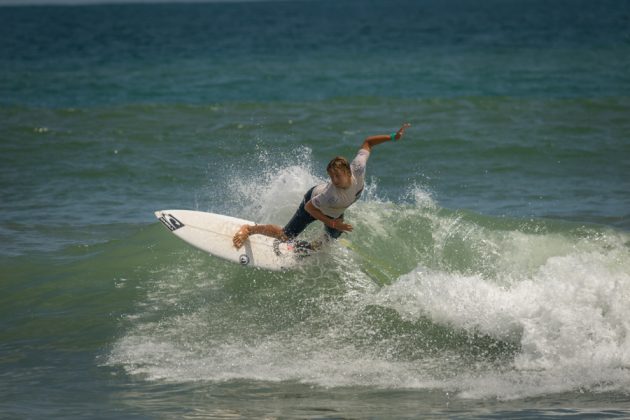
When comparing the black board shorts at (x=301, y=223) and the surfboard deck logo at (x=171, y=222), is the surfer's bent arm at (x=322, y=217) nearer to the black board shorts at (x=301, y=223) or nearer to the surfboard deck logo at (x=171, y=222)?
the black board shorts at (x=301, y=223)

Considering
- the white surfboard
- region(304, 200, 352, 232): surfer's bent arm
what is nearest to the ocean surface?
the white surfboard

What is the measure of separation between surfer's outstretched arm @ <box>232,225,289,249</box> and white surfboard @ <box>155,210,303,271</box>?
0.37 feet

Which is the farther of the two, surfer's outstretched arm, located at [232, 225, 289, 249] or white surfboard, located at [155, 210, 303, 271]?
white surfboard, located at [155, 210, 303, 271]

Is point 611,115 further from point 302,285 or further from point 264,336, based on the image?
point 264,336

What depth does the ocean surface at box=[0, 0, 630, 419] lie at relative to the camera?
6914 mm

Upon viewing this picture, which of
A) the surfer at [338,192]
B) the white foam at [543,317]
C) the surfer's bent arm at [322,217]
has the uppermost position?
the surfer at [338,192]

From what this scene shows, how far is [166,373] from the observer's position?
7.25 metres

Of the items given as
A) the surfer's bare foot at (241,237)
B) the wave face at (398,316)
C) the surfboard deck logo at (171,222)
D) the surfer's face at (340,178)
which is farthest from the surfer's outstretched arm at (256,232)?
the surfer's face at (340,178)

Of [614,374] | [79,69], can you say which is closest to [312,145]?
[614,374]

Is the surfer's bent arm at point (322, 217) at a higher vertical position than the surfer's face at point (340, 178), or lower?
lower

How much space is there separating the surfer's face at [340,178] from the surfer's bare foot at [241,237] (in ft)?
5.27

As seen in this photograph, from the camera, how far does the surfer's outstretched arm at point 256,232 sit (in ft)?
30.1

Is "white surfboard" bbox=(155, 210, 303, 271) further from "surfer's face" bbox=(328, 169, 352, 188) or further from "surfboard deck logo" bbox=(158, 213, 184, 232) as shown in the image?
"surfer's face" bbox=(328, 169, 352, 188)

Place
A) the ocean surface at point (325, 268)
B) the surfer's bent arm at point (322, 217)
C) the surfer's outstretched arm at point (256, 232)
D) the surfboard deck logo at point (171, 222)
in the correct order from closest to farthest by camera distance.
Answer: the ocean surface at point (325, 268) → the surfer's bent arm at point (322, 217) → the surfer's outstretched arm at point (256, 232) → the surfboard deck logo at point (171, 222)
